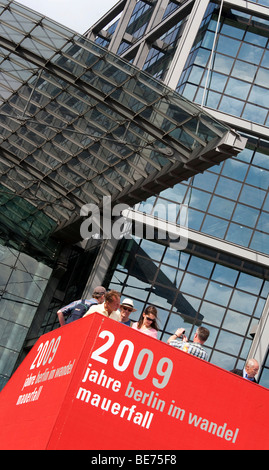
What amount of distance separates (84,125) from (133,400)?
23306 millimetres

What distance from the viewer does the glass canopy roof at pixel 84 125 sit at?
81.5 ft

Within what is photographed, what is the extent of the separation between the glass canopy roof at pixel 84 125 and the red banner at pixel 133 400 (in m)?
17.1

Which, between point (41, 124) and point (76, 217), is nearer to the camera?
point (41, 124)

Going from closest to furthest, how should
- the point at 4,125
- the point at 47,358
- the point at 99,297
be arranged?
the point at 47,358 < the point at 99,297 < the point at 4,125

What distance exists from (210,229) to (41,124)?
799cm

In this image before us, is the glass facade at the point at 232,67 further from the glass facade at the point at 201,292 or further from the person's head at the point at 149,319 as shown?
the person's head at the point at 149,319

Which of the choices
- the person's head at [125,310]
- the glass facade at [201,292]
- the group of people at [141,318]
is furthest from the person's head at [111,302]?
the glass facade at [201,292]

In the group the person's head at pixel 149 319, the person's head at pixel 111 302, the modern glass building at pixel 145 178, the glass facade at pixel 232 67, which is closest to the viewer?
the person's head at pixel 111 302

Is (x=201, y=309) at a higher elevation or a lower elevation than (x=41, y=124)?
lower

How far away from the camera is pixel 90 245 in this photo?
122 ft

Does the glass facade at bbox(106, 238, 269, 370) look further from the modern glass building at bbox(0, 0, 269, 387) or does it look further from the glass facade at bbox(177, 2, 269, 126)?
the glass facade at bbox(177, 2, 269, 126)

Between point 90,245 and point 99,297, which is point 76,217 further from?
point 99,297

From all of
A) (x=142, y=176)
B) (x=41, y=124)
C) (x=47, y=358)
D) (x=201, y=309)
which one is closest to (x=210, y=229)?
(x=201, y=309)

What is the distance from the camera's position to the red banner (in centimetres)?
614
